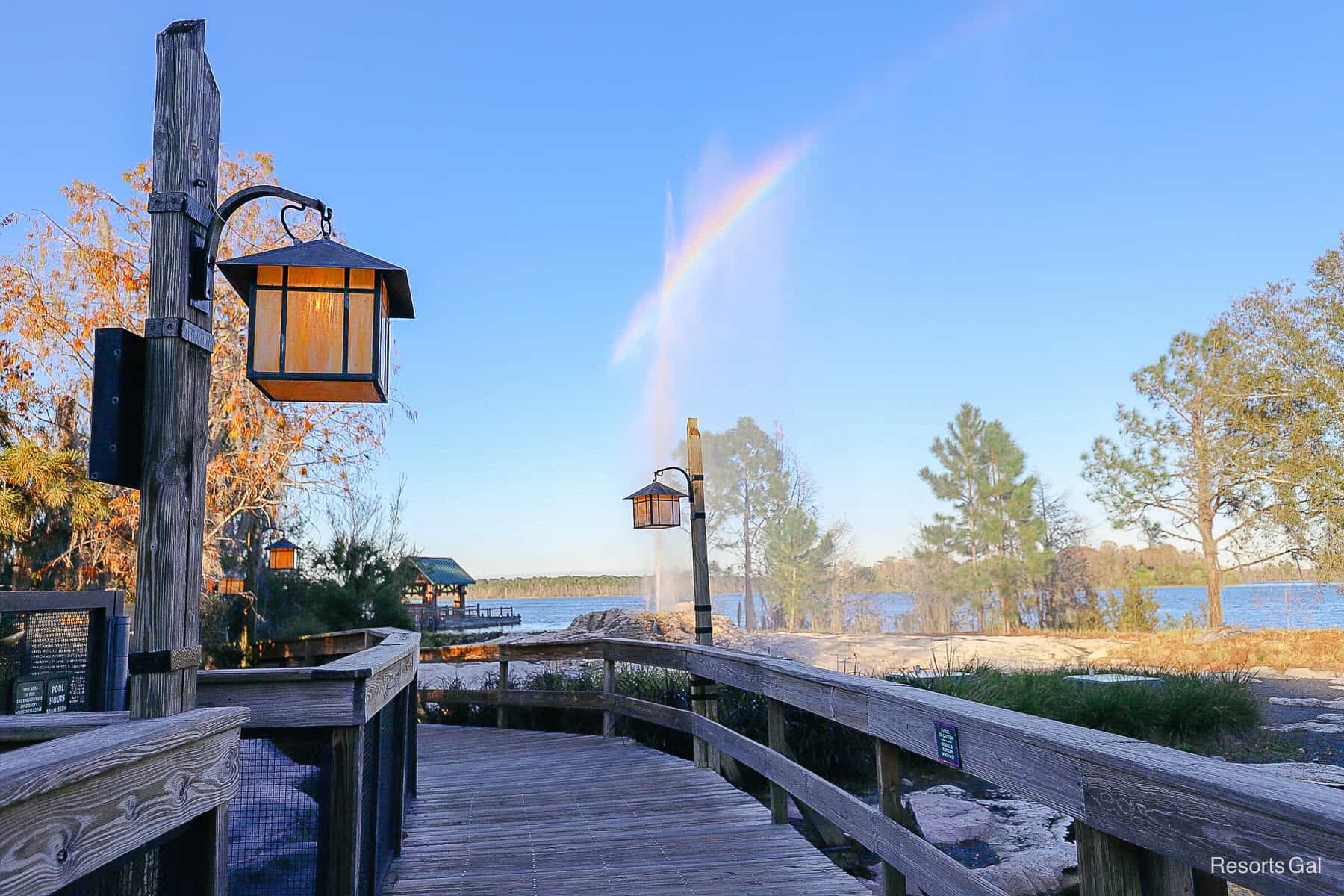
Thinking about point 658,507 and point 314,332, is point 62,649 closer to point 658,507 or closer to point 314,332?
point 314,332

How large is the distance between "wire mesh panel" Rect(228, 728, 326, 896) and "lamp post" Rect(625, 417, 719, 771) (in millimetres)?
3167

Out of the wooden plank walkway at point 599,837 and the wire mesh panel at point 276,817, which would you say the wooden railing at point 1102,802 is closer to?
the wooden plank walkway at point 599,837

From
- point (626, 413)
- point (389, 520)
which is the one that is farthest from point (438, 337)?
point (626, 413)

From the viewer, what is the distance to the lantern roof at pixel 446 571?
39.6m

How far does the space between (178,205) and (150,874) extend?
161cm

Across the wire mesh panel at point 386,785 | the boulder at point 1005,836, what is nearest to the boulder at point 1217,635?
the boulder at point 1005,836

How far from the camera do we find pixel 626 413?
1396 inches

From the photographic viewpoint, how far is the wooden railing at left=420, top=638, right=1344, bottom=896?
1297 mm

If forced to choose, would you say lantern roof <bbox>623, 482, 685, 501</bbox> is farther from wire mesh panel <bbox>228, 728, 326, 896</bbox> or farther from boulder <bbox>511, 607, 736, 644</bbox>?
boulder <bbox>511, 607, 736, 644</bbox>

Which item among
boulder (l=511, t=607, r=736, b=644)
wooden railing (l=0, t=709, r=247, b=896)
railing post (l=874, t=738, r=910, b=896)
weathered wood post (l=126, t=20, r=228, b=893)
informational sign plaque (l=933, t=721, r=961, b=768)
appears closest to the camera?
wooden railing (l=0, t=709, r=247, b=896)

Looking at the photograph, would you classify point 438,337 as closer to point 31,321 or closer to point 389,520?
point 389,520

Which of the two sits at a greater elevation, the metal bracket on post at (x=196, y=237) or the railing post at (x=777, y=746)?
the metal bracket on post at (x=196, y=237)

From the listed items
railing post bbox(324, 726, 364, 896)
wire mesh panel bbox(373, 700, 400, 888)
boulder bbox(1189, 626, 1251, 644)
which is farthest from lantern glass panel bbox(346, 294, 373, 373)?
boulder bbox(1189, 626, 1251, 644)

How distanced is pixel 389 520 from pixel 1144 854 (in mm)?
15690
